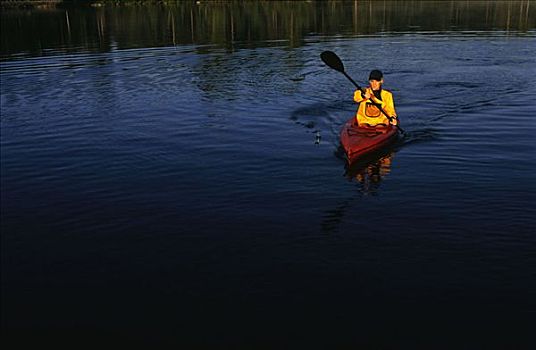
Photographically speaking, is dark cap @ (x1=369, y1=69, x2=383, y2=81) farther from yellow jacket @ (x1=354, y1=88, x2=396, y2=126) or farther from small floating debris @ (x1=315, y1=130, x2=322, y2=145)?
small floating debris @ (x1=315, y1=130, x2=322, y2=145)

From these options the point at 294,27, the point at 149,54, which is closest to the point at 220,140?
the point at 149,54

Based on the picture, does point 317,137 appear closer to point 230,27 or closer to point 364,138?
point 364,138

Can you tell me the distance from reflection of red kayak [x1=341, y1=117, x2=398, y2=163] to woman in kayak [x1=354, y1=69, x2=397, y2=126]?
0.26 meters

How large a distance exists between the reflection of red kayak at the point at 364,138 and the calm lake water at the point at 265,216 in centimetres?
57

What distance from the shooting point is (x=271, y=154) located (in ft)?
63.7

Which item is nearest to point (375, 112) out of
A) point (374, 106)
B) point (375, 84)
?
point (374, 106)

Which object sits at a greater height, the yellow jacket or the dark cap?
the dark cap

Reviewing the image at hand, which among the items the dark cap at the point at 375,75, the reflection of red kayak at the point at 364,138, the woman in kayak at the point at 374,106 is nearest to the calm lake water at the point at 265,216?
the reflection of red kayak at the point at 364,138

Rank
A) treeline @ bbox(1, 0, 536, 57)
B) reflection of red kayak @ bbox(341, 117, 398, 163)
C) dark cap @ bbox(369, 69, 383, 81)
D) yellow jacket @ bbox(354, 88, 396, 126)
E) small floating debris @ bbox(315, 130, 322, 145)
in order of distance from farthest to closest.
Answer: treeline @ bbox(1, 0, 536, 57), small floating debris @ bbox(315, 130, 322, 145), yellow jacket @ bbox(354, 88, 396, 126), dark cap @ bbox(369, 69, 383, 81), reflection of red kayak @ bbox(341, 117, 398, 163)

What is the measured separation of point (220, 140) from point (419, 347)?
540 inches

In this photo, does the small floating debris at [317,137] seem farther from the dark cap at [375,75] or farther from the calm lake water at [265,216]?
the dark cap at [375,75]

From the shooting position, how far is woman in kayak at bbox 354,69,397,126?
18359 millimetres

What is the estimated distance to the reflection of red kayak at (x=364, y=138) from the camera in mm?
17594

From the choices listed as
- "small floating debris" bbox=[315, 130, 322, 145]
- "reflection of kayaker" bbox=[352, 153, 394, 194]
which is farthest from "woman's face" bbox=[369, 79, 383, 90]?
"small floating debris" bbox=[315, 130, 322, 145]
